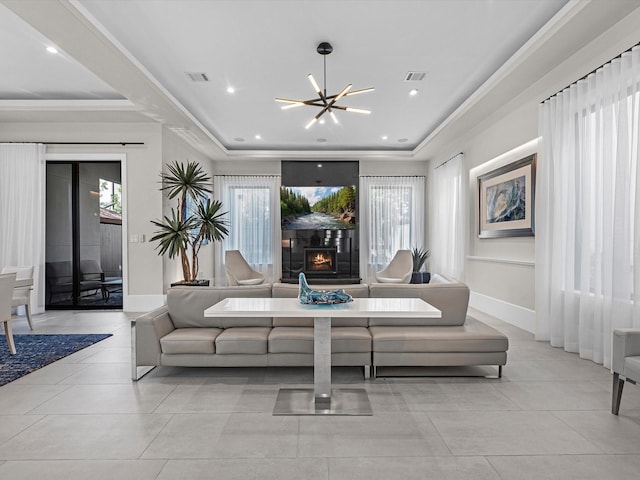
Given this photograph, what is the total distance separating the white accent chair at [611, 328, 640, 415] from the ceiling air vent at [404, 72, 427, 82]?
3395mm

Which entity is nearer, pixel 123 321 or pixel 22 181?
pixel 123 321

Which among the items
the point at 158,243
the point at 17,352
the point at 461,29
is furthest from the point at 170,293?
the point at 461,29

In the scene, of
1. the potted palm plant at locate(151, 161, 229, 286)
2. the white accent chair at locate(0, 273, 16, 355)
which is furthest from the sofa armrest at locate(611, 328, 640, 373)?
the white accent chair at locate(0, 273, 16, 355)

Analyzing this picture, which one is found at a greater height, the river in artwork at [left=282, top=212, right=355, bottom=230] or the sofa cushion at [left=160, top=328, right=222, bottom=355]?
the river in artwork at [left=282, top=212, right=355, bottom=230]

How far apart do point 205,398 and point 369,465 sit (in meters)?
1.34

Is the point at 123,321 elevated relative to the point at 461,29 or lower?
lower

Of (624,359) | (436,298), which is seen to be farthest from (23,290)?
(624,359)

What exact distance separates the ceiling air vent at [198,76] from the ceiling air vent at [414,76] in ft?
7.89

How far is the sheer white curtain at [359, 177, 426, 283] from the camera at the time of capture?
862 cm

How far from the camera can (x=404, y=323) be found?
3.36 m

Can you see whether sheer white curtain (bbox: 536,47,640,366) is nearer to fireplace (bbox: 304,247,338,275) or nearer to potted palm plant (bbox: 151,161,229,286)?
potted palm plant (bbox: 151,161,229,286)

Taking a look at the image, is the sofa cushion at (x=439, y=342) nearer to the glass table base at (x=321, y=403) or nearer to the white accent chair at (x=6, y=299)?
the glass table base at (x=321, y=403)

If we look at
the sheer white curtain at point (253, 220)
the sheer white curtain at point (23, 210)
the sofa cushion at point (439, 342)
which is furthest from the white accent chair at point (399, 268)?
the sheer white curtain at point (23, 210)

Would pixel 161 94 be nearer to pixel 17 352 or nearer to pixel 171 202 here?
pixel 171 202
